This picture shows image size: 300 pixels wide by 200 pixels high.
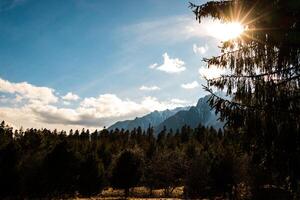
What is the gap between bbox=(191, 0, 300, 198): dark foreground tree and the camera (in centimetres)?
1091

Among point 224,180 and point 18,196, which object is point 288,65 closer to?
point 224,180

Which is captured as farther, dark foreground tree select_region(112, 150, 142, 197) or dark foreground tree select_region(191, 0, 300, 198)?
dark foreground tree select_region(112, 150, 142, 197)

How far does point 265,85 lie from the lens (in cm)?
1151

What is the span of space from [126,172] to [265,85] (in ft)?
203

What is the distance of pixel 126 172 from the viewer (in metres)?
71.2

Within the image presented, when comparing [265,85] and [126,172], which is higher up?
[265,85]

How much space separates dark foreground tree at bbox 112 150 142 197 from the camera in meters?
71.2

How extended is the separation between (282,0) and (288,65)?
7.23ft

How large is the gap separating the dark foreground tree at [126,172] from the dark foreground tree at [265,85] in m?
60.2

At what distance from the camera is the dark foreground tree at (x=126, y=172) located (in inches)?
2805

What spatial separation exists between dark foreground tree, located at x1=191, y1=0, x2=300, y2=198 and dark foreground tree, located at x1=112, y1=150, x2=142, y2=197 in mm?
60176

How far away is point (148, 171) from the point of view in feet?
309

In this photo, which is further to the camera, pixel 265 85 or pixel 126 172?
pixel 126 172

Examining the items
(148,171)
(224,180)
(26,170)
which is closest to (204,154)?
(224,180)
